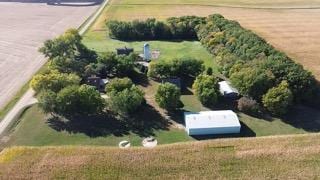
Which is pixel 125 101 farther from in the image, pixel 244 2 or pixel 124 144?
pixel 244 2

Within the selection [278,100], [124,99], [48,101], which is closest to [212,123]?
[278,100]

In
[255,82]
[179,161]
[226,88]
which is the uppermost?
[255,82]

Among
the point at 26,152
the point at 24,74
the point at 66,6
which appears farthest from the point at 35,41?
the point at 26,152

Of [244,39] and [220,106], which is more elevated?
[244,39]

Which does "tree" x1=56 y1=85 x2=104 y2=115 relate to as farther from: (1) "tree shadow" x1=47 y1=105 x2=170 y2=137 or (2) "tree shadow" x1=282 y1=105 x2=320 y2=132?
Answer: (2) "tree shadow" x1=282 y1=105 x2=320 y2=132

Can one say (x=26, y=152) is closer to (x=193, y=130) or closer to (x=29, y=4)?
(x=193, y=130)

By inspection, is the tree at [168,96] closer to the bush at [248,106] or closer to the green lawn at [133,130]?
the green lawn at [133,130]
